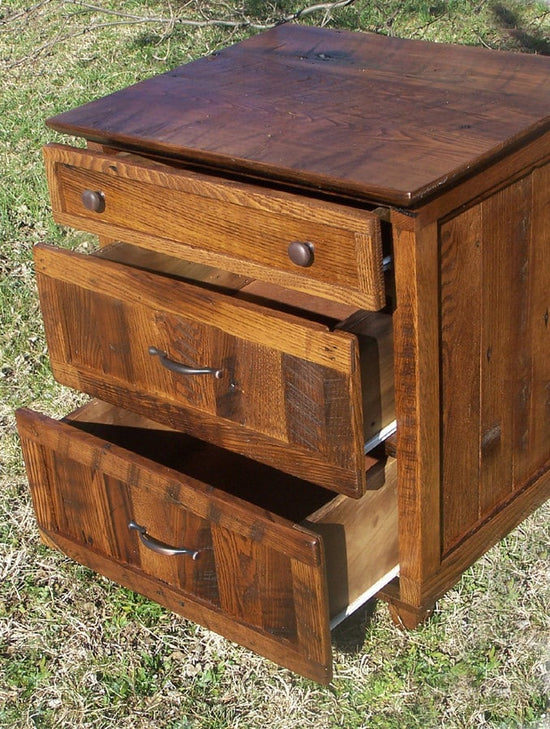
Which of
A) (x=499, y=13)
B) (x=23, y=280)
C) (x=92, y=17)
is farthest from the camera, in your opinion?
(x=92, y=17)

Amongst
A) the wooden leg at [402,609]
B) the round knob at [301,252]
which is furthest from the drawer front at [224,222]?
the wooden leg at [402,609]

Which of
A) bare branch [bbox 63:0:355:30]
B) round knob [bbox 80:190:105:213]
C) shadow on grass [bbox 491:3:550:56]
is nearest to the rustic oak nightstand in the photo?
round knob [bbox 80:190:105:213]

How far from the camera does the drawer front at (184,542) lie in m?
1.79

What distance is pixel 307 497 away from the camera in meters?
2.23

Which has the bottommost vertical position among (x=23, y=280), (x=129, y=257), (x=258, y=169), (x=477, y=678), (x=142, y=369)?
(x=477, y=678)

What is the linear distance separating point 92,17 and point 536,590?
3044 millimetres

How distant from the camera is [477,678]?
2.00m

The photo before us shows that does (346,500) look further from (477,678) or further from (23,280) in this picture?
(23,280)

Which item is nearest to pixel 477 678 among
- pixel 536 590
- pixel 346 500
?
pixel 536 590

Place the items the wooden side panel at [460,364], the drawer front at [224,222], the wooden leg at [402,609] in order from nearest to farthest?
the drawer front at [224,222] < the wooden side panel at [460,364] < the wooden leg at [402,609]

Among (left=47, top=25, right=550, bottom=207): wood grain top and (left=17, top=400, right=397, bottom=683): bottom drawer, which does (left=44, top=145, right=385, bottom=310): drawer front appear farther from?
(left=17, top=400, right=397, bottom=683): bottom drawer

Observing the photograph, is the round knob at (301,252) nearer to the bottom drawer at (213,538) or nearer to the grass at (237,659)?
the bottom drawer at (213,538)

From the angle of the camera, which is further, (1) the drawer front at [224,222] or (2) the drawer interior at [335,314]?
(2) the drawer interior at [335,314]

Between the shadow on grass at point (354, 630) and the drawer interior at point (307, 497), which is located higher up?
the drawer interior at point (307, 497)
